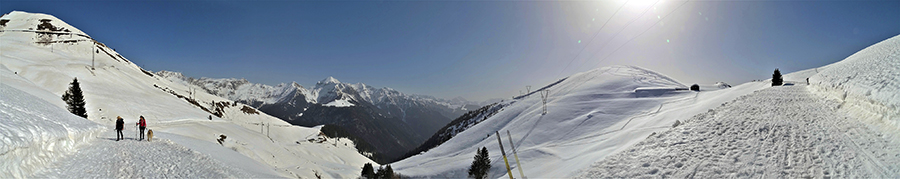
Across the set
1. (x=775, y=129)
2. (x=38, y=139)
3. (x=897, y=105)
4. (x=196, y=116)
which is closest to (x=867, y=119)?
(x=897, y=105)

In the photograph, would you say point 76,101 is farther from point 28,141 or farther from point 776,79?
point 776,79

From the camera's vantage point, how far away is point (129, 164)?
1284 centimetres

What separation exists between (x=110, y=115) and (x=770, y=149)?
85.1 m

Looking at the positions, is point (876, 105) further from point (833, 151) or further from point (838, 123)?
point (833, 151)

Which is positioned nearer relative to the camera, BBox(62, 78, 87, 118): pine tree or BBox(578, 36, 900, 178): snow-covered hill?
BBox(578, 36, 900, 178): snow-covered hill

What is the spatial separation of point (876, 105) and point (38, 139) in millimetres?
28305

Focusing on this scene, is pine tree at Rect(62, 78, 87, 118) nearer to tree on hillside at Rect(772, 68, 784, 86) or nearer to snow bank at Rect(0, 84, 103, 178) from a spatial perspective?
snow bank at Rect(0, 84, 103, 178)

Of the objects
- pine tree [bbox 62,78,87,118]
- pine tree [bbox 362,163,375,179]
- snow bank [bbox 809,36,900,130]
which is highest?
pine tree [bbox 62,78,87,118]

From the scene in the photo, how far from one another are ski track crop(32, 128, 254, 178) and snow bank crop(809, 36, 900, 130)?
1019 inches

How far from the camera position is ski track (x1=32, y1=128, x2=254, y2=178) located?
34.9 feet

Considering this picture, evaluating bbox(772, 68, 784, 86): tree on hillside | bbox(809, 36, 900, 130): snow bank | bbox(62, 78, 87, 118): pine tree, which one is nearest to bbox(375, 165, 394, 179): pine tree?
bbox(62, 78, 87, 118): pine tree

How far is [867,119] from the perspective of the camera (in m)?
9.98

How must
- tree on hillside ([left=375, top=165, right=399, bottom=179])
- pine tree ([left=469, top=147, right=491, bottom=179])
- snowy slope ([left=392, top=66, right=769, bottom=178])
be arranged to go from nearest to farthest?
snowy slope ([left=392, top=66, right=769, bottom=178]) → pine tree ([left=469, top=147, right=491, bottom=179]) → tree on hillside ([left=375, top=165, right=399, bottom=179])

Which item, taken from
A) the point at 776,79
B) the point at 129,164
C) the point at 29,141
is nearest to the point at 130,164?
the point at 129,164
